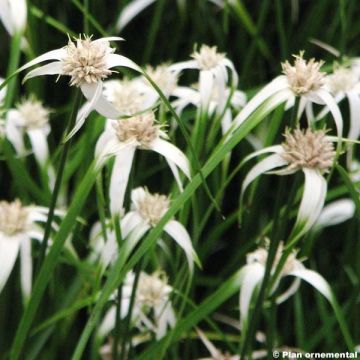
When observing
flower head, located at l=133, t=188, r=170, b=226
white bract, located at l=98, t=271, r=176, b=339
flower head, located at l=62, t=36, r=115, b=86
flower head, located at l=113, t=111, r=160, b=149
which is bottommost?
white bract, located at l=98, t=271, r=176, b=339

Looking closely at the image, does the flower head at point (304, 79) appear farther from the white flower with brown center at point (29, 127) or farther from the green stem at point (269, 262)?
the white flower with brown center at point (29, 127)

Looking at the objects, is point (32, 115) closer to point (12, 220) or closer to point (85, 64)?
point (12, 220)

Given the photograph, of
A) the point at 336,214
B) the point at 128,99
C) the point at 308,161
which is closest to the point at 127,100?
the point at 128,99

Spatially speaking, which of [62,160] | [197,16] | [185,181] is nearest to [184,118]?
[185,181]

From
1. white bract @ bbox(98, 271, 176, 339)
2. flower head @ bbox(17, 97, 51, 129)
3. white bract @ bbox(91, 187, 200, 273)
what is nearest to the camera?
white bract @ bbox(91, 187, 200, 273)

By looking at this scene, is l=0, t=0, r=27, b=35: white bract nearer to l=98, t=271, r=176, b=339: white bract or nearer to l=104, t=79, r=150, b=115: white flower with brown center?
l=104, t=79, r=150, b=115: white flower with brown center

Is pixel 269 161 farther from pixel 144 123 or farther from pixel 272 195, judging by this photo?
pixel 272 195

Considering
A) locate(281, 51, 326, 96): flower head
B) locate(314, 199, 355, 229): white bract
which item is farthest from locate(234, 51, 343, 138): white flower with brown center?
locate(314, 199, 355, 229): white bract
